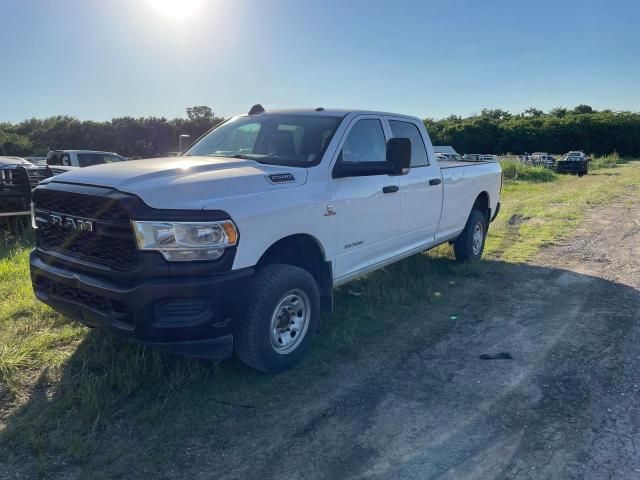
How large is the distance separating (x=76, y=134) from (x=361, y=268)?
157ft

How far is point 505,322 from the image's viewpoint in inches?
204

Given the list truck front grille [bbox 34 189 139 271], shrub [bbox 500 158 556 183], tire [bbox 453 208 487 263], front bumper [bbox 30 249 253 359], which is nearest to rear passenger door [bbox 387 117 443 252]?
tire [bbox 453 208 487 263]

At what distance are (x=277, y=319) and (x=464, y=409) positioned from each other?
4.85 feet

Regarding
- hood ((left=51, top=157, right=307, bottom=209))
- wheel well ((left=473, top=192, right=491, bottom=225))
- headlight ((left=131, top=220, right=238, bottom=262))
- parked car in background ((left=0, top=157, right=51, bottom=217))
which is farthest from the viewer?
parked car in background ((left=0, top=157, right=51, bottom=217))

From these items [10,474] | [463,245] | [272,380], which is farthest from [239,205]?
[463,245]

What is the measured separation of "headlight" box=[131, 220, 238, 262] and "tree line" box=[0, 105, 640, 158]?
36247mm

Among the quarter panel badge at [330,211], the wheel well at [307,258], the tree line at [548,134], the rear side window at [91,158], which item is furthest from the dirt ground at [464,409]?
the tree line at [548,134]

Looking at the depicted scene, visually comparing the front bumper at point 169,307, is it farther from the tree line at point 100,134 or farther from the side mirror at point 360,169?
the tree line at point 100,134

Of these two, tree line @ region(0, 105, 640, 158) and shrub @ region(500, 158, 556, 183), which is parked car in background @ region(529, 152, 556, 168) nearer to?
shrub @ region(500, 158, 556, 183)

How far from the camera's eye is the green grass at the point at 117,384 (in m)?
3.07

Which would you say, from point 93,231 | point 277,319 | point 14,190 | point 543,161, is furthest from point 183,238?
point 543,161

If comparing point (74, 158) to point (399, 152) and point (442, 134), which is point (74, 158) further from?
point (442, 134)

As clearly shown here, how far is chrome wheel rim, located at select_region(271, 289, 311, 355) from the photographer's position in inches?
154

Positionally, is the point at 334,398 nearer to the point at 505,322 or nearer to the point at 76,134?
the point at 505,322
